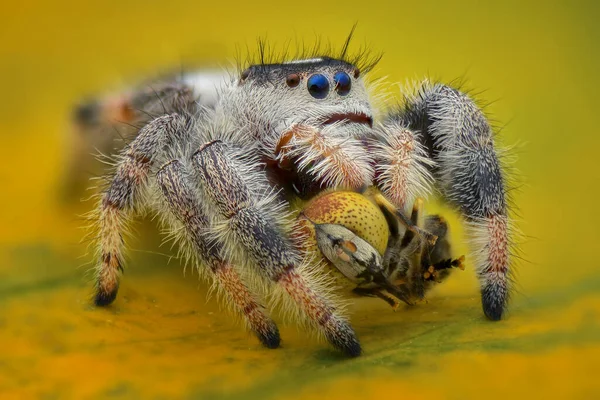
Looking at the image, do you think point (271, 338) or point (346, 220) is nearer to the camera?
point (346, 220)

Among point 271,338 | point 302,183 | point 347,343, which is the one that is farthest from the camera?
point 302,183

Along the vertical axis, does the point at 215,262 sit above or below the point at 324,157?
below

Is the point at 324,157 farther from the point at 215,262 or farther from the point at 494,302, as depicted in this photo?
the point at 494,302

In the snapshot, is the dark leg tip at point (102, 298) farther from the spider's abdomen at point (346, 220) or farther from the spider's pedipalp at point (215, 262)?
the spider's abdomen at point (346, 220)

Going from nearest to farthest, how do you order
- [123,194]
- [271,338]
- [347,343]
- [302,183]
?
[347,343], [271,338], [302,183], [123,194]

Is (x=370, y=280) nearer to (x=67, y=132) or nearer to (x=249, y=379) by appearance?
(x=249, y=379)

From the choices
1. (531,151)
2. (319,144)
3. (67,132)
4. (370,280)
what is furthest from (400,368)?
(67,132)

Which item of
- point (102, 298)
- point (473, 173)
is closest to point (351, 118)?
point (473, 173)
